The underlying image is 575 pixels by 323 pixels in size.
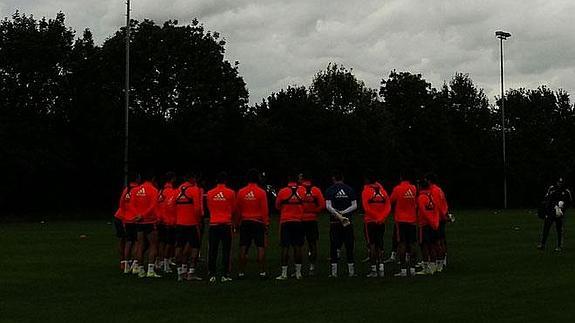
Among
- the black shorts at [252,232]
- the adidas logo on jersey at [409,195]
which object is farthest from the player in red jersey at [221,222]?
the adidas logo on jersey at [409,195]

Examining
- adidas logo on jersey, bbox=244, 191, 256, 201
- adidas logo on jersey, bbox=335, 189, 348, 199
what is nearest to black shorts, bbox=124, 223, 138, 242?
adidas logo on jersey, bbox=244, 191, 256, 201

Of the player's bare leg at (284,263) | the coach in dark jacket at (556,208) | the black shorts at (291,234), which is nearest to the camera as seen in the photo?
the player's bare leg at (284,263)

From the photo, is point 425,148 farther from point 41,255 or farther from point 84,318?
point 84,318

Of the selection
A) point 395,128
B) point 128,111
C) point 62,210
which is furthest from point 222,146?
point 395,128

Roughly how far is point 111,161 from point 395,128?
37407mm

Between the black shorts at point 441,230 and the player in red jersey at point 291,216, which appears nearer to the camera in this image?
the player in red jersey at point 291,216

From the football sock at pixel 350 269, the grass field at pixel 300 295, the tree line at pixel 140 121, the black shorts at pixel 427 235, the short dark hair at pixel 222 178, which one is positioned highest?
the tree line at pixel 140 121

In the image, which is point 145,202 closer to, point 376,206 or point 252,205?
point 252,205

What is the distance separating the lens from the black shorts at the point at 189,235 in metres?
20.8

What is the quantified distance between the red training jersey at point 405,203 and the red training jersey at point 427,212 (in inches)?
4.8

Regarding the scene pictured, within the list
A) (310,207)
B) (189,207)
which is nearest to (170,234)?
(189,207)

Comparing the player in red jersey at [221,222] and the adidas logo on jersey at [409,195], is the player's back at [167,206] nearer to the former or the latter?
the player in red jersey at [221,222]

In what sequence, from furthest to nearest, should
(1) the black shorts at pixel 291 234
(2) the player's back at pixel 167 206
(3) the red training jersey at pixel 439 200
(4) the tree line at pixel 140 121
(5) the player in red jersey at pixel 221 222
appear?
1. (4) the tree line at pixel 140 121
2. (3) the red training jersey at pixel 439 200
3. (2) the player's back at pixel 167 206
4. (1) the black shorts at pixel 291 234
5. (5) the player in red jersey at pixel 221 222

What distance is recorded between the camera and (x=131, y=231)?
71.6 feet
